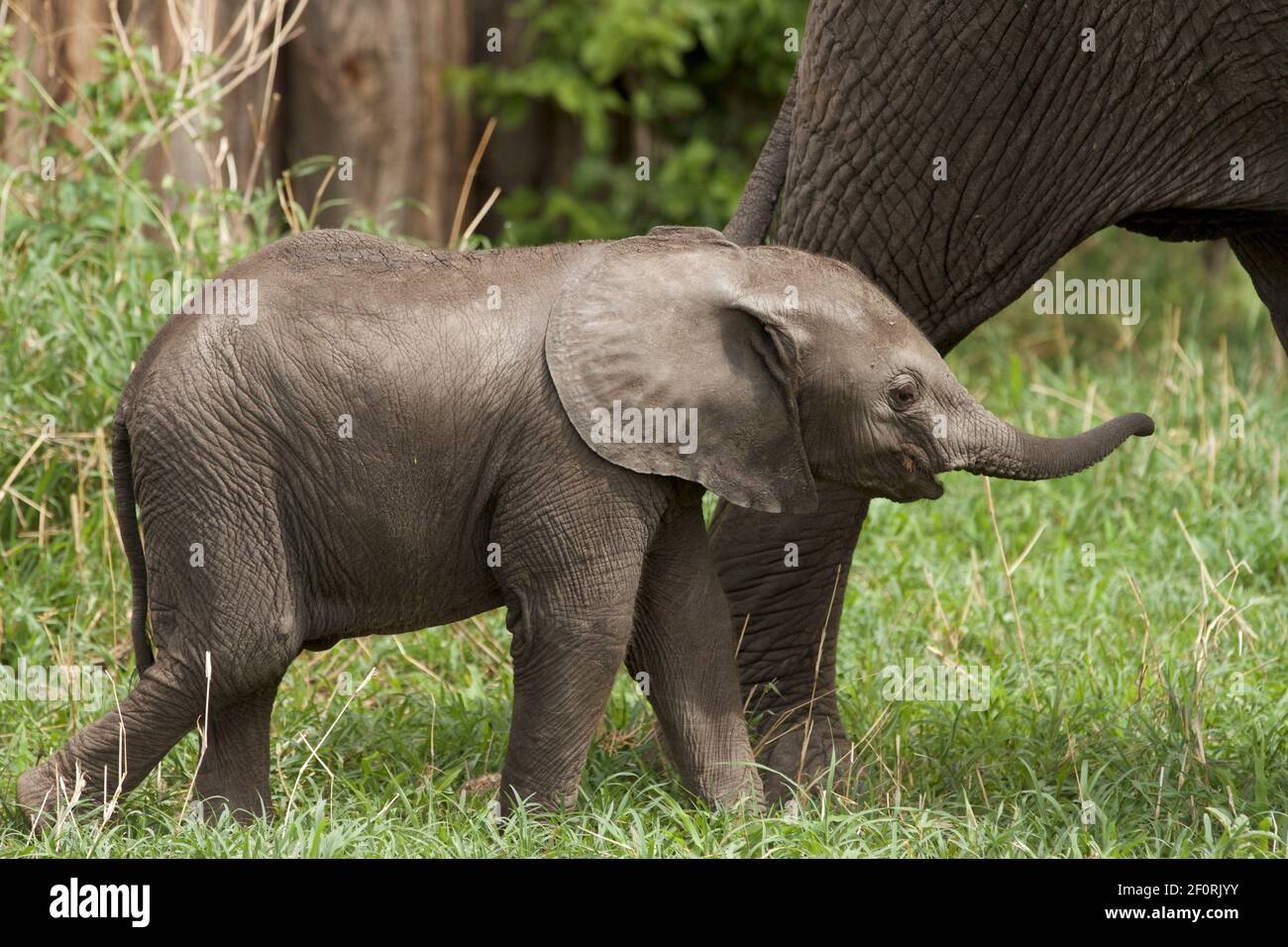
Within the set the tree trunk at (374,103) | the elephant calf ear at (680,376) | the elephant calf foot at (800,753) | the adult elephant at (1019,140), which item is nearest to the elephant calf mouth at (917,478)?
the elephant calf ear at (680,376)

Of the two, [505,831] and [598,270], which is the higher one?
[598,270]

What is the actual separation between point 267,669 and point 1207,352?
550cm

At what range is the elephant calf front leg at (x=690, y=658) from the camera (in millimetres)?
4266

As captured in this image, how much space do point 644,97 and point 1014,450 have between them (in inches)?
209

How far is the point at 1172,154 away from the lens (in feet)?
13.9

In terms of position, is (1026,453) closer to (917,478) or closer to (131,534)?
(917,478)

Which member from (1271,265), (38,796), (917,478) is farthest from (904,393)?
(38,796)

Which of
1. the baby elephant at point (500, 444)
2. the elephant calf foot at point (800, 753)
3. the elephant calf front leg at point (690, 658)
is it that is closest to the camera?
the baby elephant at point (500, 444)

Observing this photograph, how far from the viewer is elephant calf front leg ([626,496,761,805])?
4266 millimetres

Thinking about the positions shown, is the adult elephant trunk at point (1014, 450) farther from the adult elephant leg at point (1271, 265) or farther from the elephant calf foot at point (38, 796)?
the elephant calf foot at point (38, 796)
